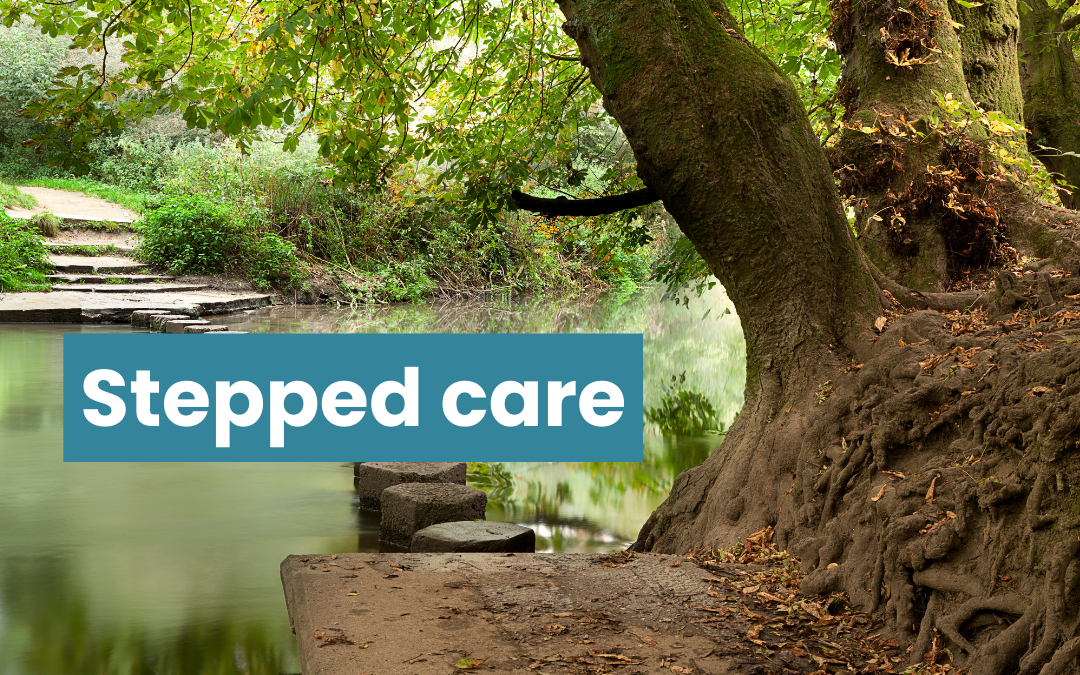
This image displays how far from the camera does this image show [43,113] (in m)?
5.98

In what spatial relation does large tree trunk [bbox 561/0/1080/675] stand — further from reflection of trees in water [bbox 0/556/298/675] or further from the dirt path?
the dirt path

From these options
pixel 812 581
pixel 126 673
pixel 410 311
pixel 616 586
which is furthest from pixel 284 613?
pixel 410 311

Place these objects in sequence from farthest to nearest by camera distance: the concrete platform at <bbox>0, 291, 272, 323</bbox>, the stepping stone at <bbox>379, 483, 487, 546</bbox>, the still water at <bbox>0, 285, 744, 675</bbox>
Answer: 1. the concrete platform at <bbox>0, 291, 272, 323</bbox>
2. the stepping stone at <bbox>379, 483, 487, 546</bbox>
3. the still water at <bbox>0, 285, 744, 675</bbox>

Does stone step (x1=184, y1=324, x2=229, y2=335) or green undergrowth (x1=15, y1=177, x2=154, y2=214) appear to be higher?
green undergrowth (x1=15, y1=177, x2=154, y2=214)

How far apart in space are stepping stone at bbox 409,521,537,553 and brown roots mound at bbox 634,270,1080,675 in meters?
0.71

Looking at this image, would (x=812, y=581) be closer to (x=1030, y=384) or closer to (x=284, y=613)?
(x=1030, y=384)

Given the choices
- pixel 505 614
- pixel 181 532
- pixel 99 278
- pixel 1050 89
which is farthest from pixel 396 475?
pixel 99 278

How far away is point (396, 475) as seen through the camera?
6719 mm

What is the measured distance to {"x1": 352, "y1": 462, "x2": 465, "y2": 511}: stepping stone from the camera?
265 inches

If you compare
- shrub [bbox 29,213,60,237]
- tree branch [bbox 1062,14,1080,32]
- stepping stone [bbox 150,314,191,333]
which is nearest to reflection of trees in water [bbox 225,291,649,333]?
stepping stone [bbox 150,314,191,333]

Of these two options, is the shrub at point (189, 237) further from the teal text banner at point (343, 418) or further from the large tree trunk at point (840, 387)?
the large tree trunk at point (840, 387)

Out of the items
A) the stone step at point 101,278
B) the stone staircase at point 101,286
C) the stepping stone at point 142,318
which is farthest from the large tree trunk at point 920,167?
the stone step at point 101,278

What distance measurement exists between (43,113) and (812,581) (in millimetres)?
5416

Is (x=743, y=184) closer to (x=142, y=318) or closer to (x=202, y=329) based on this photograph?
(x=202, y=329)
